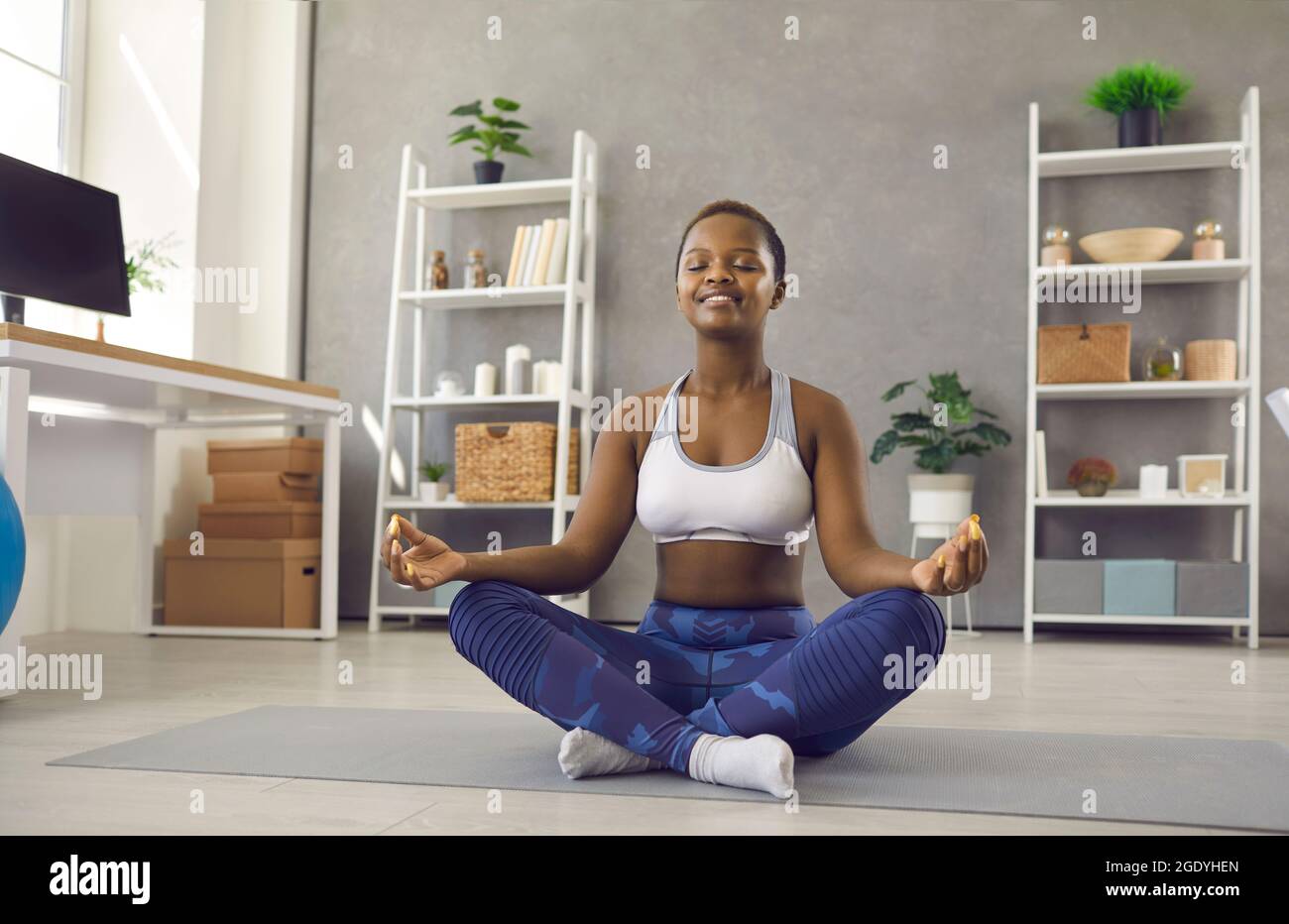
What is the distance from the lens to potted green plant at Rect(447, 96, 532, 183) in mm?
4199

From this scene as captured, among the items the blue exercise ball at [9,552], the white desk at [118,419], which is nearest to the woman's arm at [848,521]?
the blue exercise ball at [9,552]

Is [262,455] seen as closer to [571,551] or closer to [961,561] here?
[571,551]

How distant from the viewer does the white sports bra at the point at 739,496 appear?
1.74m

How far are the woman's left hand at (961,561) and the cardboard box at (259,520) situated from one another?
2.90 m

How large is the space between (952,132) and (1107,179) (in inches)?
21.8

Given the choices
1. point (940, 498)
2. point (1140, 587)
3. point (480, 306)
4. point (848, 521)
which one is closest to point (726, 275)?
point (848, 521)

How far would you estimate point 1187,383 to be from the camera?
3.70m

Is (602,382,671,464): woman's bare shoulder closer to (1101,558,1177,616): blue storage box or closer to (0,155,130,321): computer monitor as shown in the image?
(0,155,130,321): computer monitor

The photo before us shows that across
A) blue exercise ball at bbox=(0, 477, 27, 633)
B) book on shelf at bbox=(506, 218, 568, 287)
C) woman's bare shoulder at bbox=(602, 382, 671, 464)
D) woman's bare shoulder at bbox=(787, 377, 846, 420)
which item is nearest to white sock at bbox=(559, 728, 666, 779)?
woman's bare shoulder at bbox=(602, 382, 671, 464)

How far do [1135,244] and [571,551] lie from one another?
281 centimetres

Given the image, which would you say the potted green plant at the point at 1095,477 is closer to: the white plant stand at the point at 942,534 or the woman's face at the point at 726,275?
the white plant stand at the point at 942,534

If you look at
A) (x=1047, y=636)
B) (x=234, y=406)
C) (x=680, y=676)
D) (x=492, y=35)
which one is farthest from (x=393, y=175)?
(x=680, y=676)

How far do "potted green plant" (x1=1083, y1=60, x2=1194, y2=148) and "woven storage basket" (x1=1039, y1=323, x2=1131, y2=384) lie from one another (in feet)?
2.08

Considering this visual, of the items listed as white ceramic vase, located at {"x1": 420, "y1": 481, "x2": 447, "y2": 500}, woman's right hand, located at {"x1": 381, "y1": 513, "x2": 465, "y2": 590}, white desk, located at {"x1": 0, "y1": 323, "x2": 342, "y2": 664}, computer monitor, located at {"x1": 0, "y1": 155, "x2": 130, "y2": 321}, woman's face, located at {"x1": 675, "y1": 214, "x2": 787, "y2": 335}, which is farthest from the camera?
white ceramic vase, located at {"x1": 420, "y1": 481, "x2": 447, "y2": 500}
